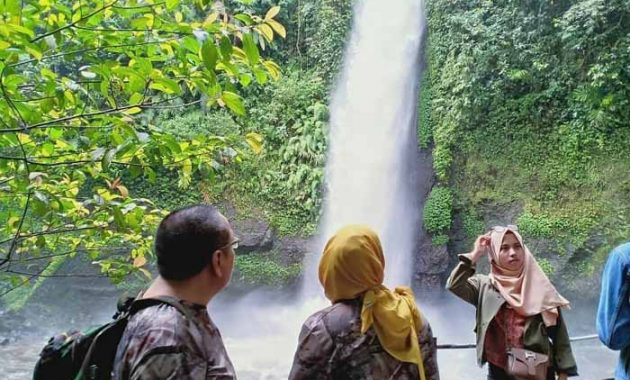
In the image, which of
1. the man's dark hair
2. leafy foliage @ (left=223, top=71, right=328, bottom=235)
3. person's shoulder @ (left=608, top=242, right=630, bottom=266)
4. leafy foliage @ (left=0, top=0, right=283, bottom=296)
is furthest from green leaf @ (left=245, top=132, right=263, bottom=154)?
leafy foliage @ (left=223, top=71, right=328, bottom=235)

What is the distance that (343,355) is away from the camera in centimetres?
162

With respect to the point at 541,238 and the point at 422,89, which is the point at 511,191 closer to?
the point at 541,238

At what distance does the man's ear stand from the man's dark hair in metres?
0.01

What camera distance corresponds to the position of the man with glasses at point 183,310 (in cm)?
120

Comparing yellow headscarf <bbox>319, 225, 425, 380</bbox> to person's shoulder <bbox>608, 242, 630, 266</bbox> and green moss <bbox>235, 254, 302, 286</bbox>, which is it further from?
green moss <bbox>235, 254, 302, 286</bbox>

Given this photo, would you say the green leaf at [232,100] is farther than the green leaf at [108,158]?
Yes

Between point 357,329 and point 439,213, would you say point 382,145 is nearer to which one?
point 439,213

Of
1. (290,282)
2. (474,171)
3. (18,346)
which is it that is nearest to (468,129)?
(474,171)

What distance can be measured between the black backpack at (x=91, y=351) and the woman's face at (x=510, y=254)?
1.68 m

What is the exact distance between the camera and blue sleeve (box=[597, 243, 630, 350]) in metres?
1.88

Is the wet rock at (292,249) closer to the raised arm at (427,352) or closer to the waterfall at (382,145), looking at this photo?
the waterfall at (382,145)

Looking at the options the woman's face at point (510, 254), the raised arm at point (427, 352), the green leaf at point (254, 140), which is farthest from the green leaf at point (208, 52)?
the woman's face at point (510, 254)

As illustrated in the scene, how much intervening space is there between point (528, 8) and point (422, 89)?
2559 millimetres

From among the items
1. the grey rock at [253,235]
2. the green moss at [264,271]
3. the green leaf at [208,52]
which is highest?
the green leaf at [208,52]
